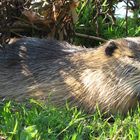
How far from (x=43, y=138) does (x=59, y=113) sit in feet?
1.60

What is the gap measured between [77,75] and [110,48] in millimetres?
347

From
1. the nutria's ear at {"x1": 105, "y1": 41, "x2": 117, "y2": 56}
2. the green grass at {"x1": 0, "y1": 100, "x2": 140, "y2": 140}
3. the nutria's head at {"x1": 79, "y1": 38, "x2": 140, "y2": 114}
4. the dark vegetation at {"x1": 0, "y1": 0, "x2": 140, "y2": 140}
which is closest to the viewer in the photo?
the green grass at {"x1": 0, "y1": 100, "x2": 140, "y2": 140}

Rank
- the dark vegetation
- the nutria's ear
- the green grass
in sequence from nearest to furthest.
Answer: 1. the green grass
2. the dark vegetation
3. the nutria's ear

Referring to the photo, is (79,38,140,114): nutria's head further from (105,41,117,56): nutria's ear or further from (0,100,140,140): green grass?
(0,100,140,140): green grass

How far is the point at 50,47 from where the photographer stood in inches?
177

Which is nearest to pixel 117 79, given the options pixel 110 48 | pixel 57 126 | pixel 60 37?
pixel 110 48

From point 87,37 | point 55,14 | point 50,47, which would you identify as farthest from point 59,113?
point 87,37

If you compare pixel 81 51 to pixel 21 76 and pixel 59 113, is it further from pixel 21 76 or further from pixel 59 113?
pixel 59 113

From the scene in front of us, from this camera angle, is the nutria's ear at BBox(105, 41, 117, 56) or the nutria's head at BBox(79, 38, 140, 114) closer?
the nutria's head at BBox(79, 38, 140, 114)

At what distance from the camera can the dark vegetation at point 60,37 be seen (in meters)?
3.21

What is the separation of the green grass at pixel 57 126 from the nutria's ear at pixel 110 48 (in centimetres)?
63

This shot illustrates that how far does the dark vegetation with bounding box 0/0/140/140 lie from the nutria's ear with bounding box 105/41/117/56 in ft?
1.78

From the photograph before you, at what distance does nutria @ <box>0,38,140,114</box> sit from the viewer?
→ 3.92m

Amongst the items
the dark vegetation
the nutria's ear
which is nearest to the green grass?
the dark vegetation
